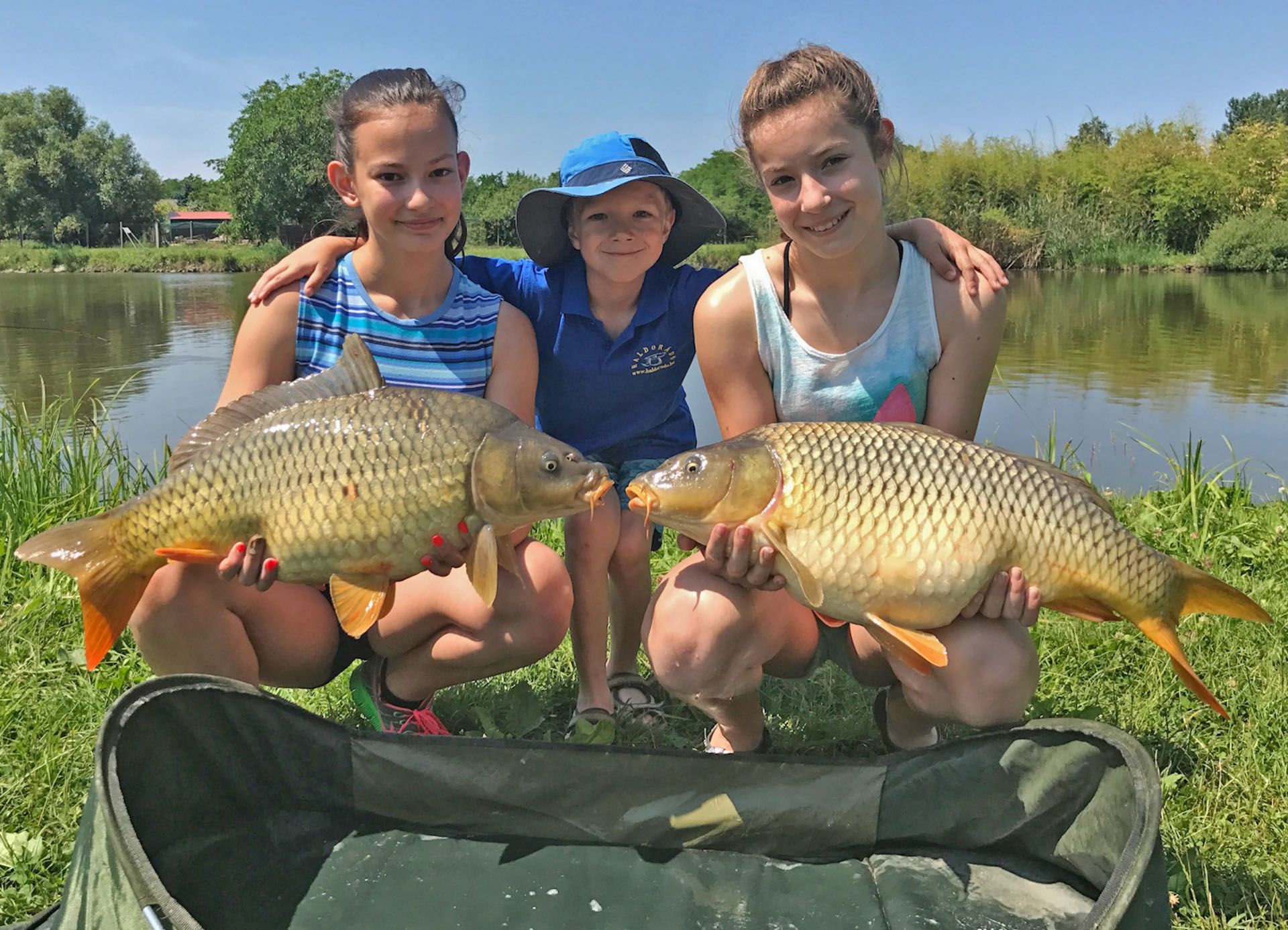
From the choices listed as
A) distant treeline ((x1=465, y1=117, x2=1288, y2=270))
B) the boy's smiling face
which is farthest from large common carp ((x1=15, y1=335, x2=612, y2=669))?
distant treeline ((x1=465, y1=117, x2=1288, y2=270))

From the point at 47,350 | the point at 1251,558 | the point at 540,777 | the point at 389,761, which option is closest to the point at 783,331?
the point at 540,777

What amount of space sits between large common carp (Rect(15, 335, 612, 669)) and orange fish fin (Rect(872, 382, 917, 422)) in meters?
0.45

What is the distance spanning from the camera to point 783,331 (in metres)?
1.72

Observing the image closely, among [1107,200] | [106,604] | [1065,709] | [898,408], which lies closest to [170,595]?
[106,604]

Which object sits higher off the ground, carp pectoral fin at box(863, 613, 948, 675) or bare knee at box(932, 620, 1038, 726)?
carp pectoral fin at box(863, 613, 948, 675)

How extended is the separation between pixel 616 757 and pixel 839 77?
3.68 ft

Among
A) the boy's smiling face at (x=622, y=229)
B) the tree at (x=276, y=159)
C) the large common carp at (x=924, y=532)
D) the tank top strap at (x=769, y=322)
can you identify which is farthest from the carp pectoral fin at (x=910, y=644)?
the tree at (x=276, y=159)

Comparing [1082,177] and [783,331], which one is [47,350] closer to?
[783,331]

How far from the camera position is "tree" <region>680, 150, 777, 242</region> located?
8.29m

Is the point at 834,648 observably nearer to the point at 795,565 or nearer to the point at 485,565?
the point at 795,565

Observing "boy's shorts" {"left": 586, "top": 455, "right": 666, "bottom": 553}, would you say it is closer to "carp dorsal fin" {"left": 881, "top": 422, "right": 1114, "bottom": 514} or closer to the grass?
the grass

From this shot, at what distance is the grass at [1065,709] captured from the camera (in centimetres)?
143

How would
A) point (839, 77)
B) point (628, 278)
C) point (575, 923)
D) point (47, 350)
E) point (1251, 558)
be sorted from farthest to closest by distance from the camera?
point (47, 350) → point (1251, 558) → point (628, 278) → point (839, 77) → point (575, 923)

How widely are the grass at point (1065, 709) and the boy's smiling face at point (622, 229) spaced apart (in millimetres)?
858
